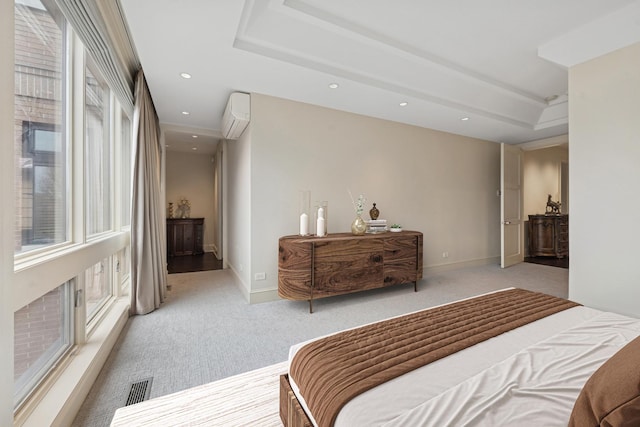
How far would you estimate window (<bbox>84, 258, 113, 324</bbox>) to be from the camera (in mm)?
2084

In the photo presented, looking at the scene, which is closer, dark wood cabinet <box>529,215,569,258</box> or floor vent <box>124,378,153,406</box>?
floor vent <box>124,378,153,406</box>

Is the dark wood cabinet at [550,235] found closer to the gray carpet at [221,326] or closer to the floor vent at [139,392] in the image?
the gray carpet at [221,326]

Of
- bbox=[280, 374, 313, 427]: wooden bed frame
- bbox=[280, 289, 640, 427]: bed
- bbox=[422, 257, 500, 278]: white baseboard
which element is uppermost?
bbox=[280, 289, 640, 427]: bed

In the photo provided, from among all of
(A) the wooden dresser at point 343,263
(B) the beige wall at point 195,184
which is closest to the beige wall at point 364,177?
(A) the wooden dresser at point 343,263

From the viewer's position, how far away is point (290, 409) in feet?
3.58

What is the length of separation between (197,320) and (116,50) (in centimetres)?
256

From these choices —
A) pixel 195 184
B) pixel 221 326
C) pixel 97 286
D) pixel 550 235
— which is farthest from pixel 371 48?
pixel 550 235

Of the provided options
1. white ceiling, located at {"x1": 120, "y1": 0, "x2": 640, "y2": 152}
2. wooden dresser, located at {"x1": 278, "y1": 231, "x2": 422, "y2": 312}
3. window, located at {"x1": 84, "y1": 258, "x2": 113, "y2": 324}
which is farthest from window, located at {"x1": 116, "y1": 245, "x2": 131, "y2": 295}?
white ceiling, located at {"x1": 120, "y1": 0, "x2": 640, "y2": 152}

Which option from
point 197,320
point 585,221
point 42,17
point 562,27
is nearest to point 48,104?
point 42,17

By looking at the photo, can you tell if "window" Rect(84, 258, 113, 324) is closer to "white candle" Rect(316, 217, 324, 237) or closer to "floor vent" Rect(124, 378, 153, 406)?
"floor vent" Rect(124, 378, 153, 406)

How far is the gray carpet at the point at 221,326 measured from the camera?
173 cm

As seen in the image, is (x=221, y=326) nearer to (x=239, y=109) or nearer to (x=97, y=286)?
(x=97, y=286)

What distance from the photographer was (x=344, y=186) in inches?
143

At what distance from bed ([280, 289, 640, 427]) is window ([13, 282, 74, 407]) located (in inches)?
50.9
